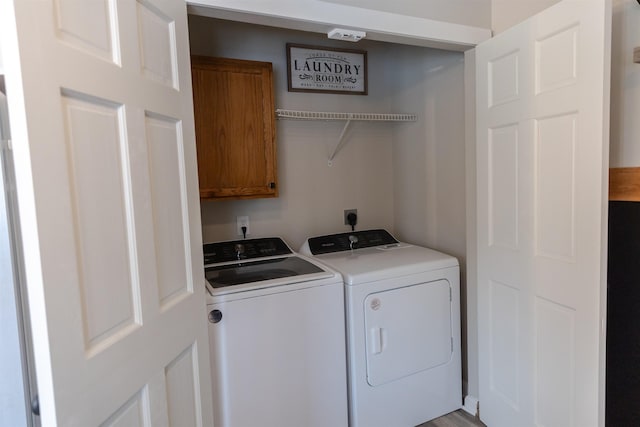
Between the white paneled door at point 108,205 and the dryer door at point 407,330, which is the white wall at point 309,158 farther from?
the white paneled door at point 108,205

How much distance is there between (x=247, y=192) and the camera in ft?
7.28

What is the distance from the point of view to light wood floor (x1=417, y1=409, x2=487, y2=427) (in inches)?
84.6

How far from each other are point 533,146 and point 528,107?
17 cm

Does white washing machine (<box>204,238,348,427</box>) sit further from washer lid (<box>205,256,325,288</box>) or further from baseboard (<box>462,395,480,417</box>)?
baseboard (<box>462,395,480,417</box>)

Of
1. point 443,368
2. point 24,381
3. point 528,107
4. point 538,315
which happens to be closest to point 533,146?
point 528,107

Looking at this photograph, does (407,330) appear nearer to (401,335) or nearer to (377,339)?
(401,335)

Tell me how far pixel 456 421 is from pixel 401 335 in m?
0.65

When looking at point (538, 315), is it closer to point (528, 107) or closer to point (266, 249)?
point (528, 107)

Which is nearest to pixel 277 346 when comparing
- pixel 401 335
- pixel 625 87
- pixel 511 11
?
pixel 401 335

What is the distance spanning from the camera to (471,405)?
87.4 inches

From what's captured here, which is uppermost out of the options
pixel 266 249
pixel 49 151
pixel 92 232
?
pixel 49 151

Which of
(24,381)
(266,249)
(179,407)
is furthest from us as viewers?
(266,249)

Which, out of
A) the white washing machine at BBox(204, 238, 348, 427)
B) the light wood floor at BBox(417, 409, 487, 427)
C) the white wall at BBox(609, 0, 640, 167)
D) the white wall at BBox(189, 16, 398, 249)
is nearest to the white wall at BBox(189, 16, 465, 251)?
the white wall at BBox(189, 16, 398, 249)

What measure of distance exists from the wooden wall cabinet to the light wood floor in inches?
62.2
